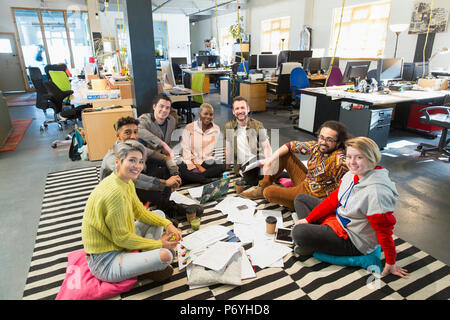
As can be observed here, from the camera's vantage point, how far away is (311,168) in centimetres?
240

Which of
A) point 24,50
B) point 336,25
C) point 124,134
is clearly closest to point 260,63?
point 336,25

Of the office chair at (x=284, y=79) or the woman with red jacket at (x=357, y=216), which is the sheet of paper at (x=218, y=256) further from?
the office chair at (x=284, y=79)

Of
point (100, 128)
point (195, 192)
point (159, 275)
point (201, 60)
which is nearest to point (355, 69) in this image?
point (195, 192)

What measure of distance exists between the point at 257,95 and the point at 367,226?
5.16 meters

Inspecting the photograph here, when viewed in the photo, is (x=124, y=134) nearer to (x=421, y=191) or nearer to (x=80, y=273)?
(x=80, y=273)

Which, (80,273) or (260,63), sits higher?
(260,63)

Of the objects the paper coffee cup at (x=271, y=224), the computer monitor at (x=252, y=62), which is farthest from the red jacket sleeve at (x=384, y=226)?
the computer monitor at (x=252, y=62)

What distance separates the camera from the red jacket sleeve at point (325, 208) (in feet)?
6.47

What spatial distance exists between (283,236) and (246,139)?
48.6 inches

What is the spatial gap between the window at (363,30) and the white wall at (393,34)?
0.63ft

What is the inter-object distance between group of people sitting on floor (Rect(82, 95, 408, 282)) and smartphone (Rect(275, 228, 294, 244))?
0.15 meters

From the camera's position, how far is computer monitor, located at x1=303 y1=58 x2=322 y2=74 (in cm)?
709

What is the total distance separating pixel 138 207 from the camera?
5.90 feet

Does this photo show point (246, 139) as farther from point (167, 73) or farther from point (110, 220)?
point (167, 73)
